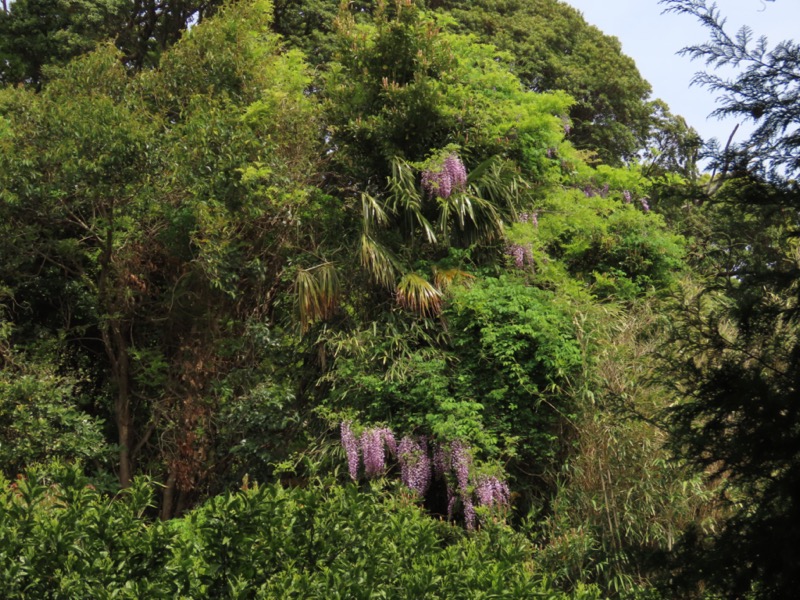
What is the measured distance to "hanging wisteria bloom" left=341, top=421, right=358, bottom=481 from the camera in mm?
8539

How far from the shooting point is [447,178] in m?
9.91

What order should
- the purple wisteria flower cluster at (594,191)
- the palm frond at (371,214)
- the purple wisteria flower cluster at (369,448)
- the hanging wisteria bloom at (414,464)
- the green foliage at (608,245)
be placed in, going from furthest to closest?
1. the purple wisteria flower cluster at (594,191)
2. the green foliage at (608,245)
3. the palm frond at (371,214)
4. the purple wisteria flower cluster at (369,448)
5. the hanging wisteria bloom at (414,464)

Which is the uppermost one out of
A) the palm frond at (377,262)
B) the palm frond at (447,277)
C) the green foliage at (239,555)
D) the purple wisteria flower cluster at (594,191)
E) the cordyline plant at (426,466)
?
the purple wisteria flower cluster at (594,191)

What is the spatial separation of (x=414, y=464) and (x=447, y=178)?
3.32 m

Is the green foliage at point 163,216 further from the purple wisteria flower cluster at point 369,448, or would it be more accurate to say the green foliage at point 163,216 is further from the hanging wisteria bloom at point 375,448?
the hanging wisteria bloom at point 375,448

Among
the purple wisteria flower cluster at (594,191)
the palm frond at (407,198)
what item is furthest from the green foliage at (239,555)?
the purple wisteria flower cluster at (594,191)

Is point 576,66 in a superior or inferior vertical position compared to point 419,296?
superior

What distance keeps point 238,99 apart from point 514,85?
3.62 m

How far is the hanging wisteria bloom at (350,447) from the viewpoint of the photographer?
854 cm

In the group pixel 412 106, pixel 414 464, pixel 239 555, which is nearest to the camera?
pixel 239 555

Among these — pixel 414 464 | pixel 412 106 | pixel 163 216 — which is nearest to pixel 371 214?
pixel 412 106

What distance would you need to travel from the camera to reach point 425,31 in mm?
10570

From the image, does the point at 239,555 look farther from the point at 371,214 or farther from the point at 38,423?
the point at 38,423

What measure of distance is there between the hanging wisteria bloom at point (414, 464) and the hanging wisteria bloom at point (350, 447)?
17.0 inches
